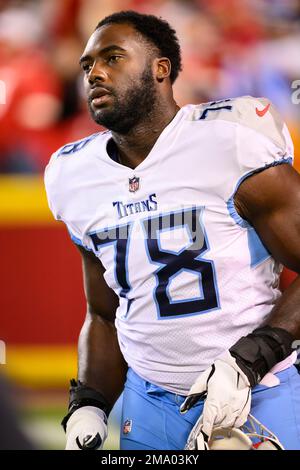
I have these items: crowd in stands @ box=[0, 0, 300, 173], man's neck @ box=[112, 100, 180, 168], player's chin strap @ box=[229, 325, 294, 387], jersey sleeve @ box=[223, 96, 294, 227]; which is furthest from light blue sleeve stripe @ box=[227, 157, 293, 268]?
crowd in stands @ box=[0, 0, 300, 173]

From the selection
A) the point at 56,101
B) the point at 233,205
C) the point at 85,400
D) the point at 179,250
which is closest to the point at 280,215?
the point at 233,205

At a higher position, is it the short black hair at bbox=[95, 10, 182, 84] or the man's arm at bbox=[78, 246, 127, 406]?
the short black hair at bbox=[95, 10, 182, 84]

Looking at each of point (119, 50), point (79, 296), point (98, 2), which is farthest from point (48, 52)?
point (119, 50)

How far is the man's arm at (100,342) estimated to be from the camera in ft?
6.19

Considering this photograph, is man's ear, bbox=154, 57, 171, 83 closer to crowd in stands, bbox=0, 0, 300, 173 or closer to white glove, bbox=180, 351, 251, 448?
white glove, bbox=180, 351, 251, 448

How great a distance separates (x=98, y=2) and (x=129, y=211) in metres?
2.23

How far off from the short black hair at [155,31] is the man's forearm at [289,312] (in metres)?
0.65

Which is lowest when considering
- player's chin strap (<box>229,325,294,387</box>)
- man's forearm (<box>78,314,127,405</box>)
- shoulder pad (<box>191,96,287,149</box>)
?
man's forearm (<box>78,314,127,405</box>)

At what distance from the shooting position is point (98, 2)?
3752mm

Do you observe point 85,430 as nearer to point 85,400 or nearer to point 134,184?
point 85,400

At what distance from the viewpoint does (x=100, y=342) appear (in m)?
1.95

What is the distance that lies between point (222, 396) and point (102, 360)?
0.51 meters

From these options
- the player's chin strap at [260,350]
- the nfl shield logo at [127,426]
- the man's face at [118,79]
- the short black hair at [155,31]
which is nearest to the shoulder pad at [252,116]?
the man's face at [118,79]

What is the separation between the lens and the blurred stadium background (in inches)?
135
